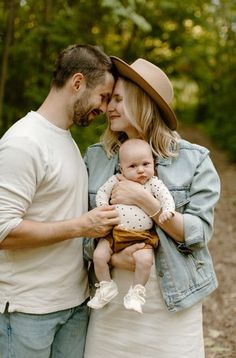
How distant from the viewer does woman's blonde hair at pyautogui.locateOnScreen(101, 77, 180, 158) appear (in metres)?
2.97

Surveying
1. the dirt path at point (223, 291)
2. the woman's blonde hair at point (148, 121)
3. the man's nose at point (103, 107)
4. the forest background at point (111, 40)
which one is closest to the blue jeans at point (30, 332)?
the woman's blonde hair at point (148, 121)

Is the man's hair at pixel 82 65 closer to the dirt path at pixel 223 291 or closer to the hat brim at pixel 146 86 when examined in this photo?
the hat brim at pixel 146 86

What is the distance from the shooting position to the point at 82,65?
2.86 m

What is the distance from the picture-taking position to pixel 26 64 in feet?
24.8

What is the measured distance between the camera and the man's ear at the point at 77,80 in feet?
9.27

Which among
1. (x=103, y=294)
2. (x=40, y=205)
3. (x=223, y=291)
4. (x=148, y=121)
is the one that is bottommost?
(x=223, y=291)

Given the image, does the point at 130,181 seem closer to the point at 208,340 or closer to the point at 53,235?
the point at 53,235

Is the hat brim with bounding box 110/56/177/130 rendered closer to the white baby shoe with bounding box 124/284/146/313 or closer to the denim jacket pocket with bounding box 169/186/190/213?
the denim jacket pocket with bounding box 169/186/190/213

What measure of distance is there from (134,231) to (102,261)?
22 centimetres

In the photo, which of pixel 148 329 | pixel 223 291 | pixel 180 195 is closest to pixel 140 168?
pixel 180 195

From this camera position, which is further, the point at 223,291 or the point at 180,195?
the point at 223,291

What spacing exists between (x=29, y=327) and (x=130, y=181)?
0.88 meters

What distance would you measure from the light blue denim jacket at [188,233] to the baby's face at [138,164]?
0.09 meters

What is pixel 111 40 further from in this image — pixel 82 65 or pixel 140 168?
pixel 140 168
